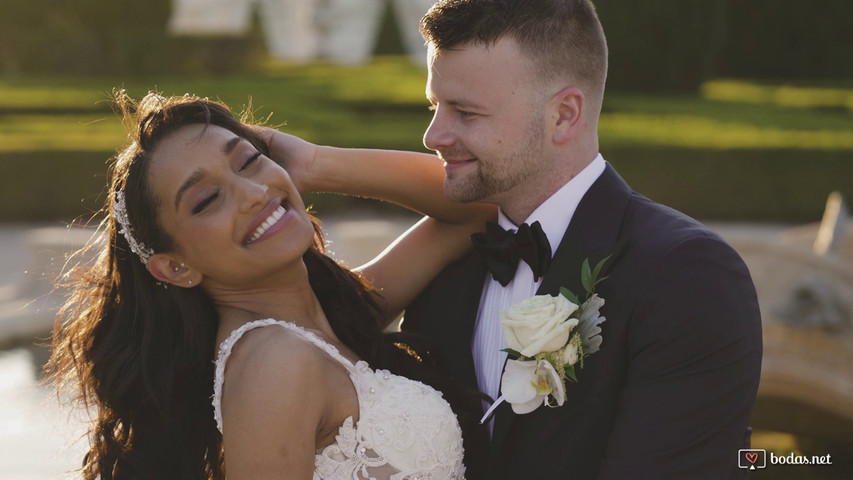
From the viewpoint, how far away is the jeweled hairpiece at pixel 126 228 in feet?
8.86

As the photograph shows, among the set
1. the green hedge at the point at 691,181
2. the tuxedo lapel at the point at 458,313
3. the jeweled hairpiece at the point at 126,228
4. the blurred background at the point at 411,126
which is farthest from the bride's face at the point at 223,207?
the green hedge at the point at 691,181

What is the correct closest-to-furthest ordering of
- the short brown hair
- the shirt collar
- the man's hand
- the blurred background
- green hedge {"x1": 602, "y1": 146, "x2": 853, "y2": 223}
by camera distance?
the short brown hair
the shirt collar
the man's hand
the blurred background
green hedge {"x1": 602, "y1": 146, "x2": 853, "y2": 223}

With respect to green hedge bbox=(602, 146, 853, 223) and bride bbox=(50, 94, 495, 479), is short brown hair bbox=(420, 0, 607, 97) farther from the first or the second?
green hedge bbox=(602, 146, 853, 223)

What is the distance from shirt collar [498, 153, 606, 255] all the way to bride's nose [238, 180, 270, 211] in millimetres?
818

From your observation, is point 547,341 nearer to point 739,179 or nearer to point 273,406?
point 273,406

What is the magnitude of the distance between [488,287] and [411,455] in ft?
2.07

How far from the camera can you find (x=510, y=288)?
118 inches

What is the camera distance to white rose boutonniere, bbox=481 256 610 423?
248 centimetres

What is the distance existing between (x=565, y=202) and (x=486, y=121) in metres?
0.34

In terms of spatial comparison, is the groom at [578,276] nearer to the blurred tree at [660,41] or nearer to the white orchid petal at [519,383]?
the white orchid petal at [519,383]

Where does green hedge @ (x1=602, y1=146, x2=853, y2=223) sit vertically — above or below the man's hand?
below

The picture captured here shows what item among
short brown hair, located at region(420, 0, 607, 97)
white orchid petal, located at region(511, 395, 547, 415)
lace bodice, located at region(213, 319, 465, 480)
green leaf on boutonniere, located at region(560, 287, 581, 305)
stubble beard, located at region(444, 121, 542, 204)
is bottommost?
lace bodice, located at region(213, 319, 465, 480)

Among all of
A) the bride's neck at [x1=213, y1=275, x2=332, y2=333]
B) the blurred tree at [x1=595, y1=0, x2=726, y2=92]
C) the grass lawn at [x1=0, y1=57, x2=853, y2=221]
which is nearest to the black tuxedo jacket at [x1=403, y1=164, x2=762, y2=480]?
the bride's neck at [x1=213, y1=275, x2=332, y2=333]

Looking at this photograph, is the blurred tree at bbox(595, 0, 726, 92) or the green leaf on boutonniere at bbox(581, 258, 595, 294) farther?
the blurred tree at bbox(595, 0, 726, 92)
